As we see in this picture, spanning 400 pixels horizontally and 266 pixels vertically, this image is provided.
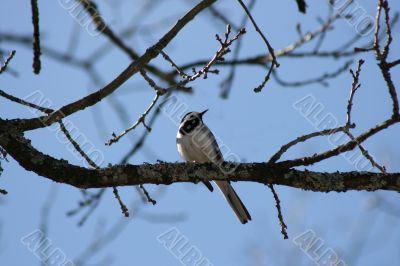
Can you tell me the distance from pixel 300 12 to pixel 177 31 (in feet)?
4.02

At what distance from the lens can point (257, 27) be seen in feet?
10.9

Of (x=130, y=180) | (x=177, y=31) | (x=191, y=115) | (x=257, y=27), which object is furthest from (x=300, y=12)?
(x=191, y=115)

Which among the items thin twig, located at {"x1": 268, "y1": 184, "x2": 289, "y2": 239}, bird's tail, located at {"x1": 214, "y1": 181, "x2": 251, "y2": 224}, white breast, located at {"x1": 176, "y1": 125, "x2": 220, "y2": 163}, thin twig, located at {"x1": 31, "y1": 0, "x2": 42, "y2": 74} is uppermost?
white breast, located at {"x1": 176, "y1": 125, "x2": 220, "y2": 163}

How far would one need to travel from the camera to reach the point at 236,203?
5.62 metres

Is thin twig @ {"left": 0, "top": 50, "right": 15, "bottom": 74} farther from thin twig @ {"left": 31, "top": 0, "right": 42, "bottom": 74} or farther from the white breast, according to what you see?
the white breast

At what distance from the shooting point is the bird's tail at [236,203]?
553cm

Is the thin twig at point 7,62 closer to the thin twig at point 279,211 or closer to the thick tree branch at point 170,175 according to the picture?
the thick tree branch at point 170,175

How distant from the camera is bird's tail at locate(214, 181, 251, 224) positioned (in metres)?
5.53

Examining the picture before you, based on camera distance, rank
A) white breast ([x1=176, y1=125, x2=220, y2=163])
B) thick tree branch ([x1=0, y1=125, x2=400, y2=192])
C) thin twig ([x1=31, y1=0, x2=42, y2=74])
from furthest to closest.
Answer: white breast ([x1=176, y1=125, x2=220, y2=163]), thick tree branch ([x1=0, y1=125, x2=400, y2=192]), thin twig ([x1=31, y1=0, x2=42, y2=74])

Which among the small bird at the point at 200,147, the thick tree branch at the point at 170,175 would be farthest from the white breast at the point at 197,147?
the thick tree branch at the point at 170,175

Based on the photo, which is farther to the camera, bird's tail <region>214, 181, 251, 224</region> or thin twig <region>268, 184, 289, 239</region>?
bird's tail <region>214, 181, 251, 224</region>

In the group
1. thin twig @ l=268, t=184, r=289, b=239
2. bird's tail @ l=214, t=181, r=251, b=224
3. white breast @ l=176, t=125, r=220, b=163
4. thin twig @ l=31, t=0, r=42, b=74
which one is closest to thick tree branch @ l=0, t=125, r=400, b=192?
thin twig @ l=268, t=184, r=289, b=239

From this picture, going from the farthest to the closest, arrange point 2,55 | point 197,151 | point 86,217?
point 197,151
point 86,217
point 2,55

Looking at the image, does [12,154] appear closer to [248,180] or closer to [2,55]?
[2,55]
